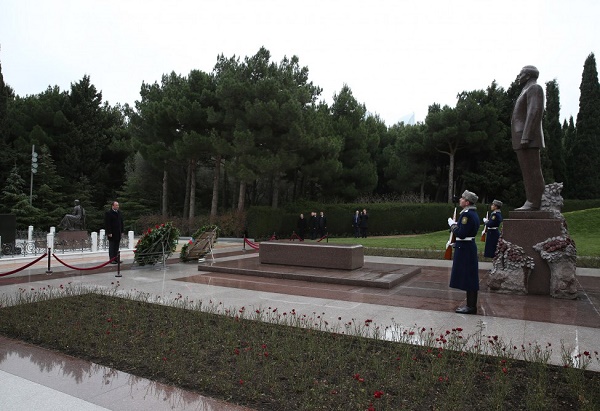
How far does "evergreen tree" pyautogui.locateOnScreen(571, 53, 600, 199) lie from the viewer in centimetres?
3691

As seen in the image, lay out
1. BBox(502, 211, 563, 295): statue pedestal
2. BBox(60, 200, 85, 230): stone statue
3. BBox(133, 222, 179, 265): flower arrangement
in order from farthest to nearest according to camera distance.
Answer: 1. BBox(60, 200, 85, 230): stone statue
2. BBox(133, 222, 179, 265): flower arrangement
3. BBox(502, 211, 563, 295): statue pedestal

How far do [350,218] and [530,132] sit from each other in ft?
66.8

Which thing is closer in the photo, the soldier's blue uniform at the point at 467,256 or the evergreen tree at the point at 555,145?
the soldier's blue uniform at the point at 467,256

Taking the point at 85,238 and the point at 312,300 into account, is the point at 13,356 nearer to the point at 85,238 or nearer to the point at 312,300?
the point at 312,300

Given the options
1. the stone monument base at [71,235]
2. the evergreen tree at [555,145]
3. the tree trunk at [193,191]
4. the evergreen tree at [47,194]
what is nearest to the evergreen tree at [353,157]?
the tree trunk at [193,191]

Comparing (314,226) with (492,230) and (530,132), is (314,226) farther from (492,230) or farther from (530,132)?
(530,132)

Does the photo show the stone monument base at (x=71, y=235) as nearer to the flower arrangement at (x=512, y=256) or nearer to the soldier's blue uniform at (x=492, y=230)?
the soldier's blue uniform at (x=492, y=230)

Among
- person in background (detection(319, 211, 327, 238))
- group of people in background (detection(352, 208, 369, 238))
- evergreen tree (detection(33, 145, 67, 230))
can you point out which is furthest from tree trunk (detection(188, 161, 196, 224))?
group of people in background (detection(352, 208, 369, 238))

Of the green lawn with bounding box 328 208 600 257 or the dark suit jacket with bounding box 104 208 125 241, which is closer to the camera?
the dark suit jacket with bounding box 104 208 125 241

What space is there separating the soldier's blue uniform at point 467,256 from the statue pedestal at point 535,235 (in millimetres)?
2142

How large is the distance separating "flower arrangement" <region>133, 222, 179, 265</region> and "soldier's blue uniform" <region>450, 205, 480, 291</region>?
27.1 ft

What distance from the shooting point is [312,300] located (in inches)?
303

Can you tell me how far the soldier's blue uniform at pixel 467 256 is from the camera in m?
6.55

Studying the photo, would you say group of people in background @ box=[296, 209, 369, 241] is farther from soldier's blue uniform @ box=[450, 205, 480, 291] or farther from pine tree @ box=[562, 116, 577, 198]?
pine tree @ box=[562, 116, 577, 198]
